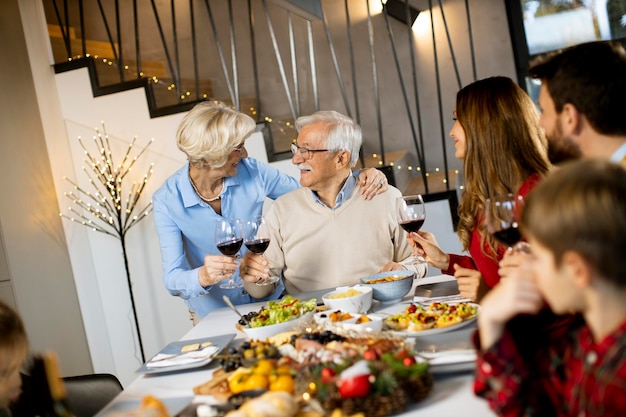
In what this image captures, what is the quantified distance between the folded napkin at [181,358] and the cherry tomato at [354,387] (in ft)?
2.09

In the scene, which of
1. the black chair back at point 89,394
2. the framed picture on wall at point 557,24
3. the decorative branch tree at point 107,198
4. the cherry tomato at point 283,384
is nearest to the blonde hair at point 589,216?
the cherry tomato at point 283,384

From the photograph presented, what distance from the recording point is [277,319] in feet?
6.58

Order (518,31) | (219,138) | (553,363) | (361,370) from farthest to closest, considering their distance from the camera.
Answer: (518,31) < (219,138) < (361,370) < (553,363)

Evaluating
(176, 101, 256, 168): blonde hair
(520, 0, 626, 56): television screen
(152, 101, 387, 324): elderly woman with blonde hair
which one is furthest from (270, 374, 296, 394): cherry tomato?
(520, 0, 626, 56): television screen

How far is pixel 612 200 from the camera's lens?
3.24ft

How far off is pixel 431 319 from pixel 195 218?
1.44 metres

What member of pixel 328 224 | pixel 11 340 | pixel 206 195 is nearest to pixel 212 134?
pixel 206 195

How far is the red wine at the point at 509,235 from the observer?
1.66 m

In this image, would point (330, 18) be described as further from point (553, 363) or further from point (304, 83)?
point (553, 363)

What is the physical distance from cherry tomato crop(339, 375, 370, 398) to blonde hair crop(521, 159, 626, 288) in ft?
1.38

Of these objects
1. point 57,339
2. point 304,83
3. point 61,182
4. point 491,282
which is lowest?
point 57,339

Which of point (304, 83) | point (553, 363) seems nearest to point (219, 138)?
point (553, 363)

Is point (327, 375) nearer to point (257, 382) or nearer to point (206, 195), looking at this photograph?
point (257, 382)

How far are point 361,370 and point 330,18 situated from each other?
5.86 meters
